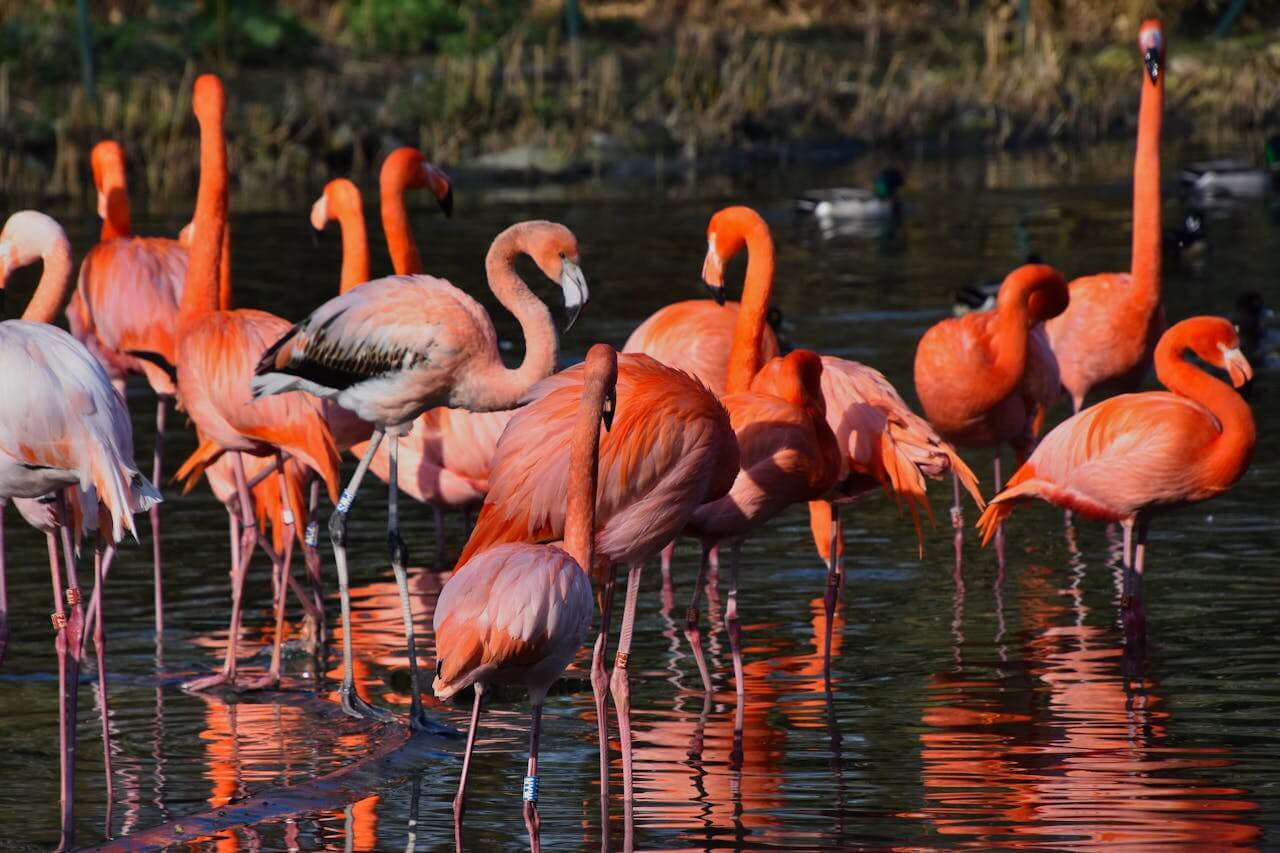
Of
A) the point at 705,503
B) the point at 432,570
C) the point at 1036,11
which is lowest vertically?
the point at 432,570

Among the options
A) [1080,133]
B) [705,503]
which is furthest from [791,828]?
[1080,133]

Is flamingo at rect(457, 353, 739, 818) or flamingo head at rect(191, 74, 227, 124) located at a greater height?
flamingo head at rect(191, 74, 227, 124)

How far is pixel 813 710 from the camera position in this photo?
5.91m

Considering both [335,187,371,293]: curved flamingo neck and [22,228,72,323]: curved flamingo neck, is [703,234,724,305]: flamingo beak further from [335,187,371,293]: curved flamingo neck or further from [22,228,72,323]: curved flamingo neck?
[22,228,72,323]: curved flamingo neck

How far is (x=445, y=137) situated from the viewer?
2295 cm

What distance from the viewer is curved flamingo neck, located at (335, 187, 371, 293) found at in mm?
7203

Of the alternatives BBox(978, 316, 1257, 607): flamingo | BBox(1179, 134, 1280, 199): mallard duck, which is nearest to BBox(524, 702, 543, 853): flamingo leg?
BBox(978, 316, 1257, 607): flamingo

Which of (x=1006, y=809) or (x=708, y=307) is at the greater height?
(x=708, y=307)

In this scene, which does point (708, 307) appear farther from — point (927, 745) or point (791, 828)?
point (791, 828)

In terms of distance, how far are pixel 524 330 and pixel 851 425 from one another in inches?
44.2

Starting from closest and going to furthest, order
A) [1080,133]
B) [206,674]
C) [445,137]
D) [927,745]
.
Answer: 1. [927,745]
2. [206,674]
3. [445,137]
4. [1080,133]

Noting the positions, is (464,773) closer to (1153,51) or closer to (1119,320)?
(1119,320)

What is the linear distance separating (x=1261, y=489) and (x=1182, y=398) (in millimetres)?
2066

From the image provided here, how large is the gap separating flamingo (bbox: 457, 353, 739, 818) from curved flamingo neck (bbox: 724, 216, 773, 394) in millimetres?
1254
